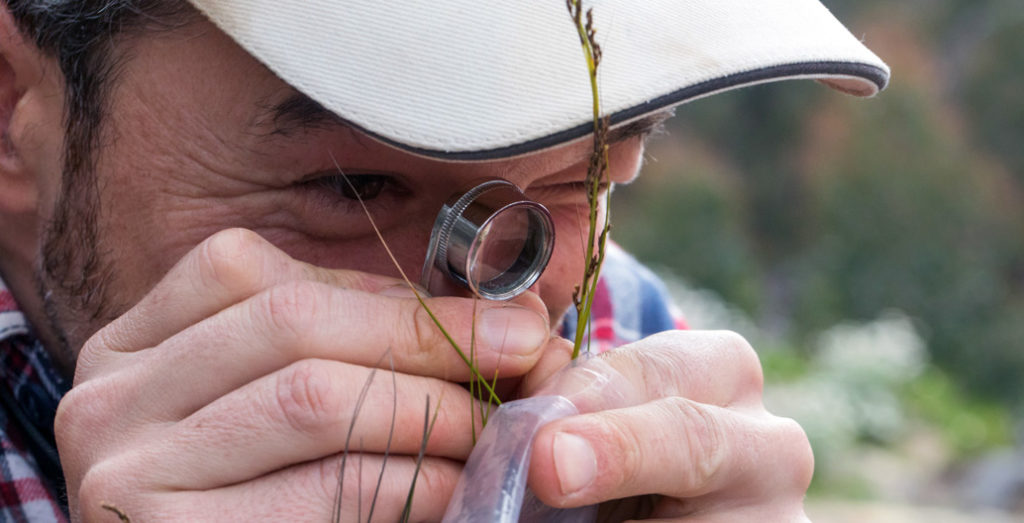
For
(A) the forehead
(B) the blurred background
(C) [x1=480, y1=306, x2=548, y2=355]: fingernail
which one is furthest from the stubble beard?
(B) the blurred background

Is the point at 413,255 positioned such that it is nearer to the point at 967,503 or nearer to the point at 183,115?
the point at 183,115

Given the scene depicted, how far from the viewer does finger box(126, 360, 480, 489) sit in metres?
1.02

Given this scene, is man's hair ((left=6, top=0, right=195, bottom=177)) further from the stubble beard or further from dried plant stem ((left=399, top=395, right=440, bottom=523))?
dried plant stem ((left=399, top=395, right=440, bottom=523))

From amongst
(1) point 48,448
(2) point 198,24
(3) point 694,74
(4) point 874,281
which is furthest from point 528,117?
(4) point 874,281

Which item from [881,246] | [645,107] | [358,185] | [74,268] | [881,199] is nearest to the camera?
[645,107]

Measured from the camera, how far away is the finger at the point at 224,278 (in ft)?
3.68

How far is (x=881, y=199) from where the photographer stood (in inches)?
524

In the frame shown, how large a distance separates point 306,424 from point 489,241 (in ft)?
1.09

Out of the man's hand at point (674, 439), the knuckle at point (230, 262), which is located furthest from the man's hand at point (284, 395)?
the man's hand at point (674, 439)

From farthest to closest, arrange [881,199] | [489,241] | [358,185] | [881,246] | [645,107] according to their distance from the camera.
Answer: [881,199]
[881,246]
[358,185]
[489,241]
[645,107]

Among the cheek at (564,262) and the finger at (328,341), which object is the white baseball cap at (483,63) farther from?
the cheek at (564,262)

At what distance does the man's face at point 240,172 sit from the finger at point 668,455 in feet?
1.31

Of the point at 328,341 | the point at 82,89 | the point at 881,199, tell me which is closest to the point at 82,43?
Answer: the point at 82,89

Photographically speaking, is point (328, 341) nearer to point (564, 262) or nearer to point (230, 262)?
point (230, 262)
